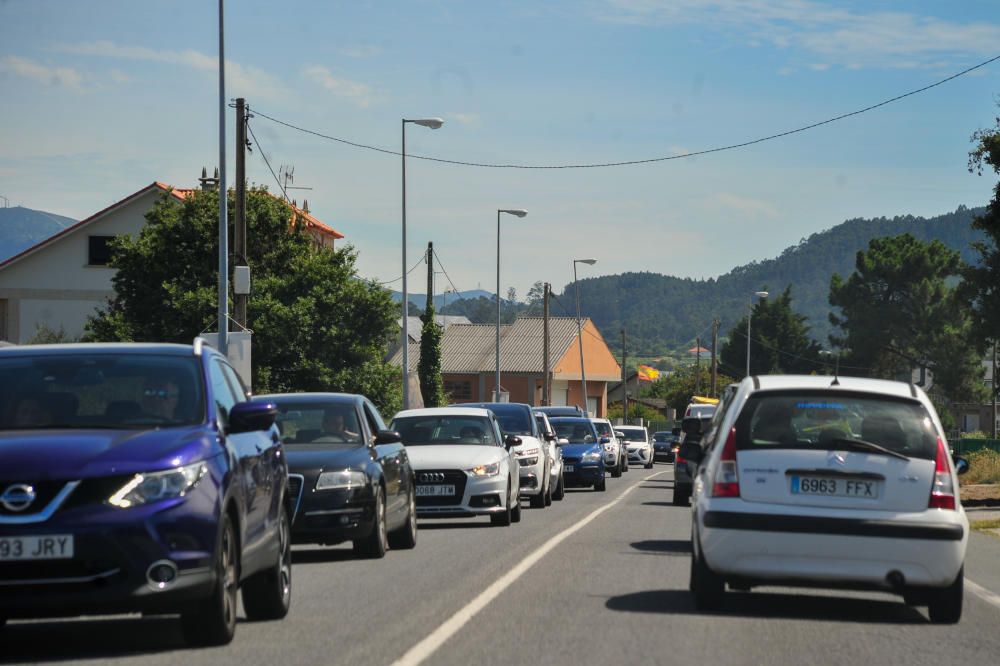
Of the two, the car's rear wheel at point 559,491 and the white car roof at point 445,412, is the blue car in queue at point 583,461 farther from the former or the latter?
the white car roof at point 445,412

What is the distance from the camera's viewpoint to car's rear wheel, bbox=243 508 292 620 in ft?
33.1

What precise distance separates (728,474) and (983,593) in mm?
3758

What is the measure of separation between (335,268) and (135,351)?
44.9 m

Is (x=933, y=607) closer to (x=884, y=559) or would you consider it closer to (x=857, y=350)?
(x=884, y=559)

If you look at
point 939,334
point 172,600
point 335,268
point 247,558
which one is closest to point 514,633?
point 247,558

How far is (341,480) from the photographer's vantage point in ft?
47.6

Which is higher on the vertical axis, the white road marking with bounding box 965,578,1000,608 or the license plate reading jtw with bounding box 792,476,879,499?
the license plate reading jtw with bounding box 792,476,879,499

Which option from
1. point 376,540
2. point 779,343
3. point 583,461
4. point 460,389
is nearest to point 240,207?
point 583,461

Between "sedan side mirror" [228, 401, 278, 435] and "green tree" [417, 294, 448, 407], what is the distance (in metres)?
62.4

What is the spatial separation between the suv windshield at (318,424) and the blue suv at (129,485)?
5.61 meters

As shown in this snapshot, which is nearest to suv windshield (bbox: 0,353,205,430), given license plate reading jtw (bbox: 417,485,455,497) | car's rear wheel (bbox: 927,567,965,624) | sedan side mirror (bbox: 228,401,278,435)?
sedan side mirror (bbox: 228,401,278,435)

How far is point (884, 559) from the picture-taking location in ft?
33.9

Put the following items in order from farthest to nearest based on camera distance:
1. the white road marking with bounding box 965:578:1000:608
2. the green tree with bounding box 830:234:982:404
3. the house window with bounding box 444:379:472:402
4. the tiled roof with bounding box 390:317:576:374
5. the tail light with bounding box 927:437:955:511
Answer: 1. the house window with bounding box 444:379:472:402
2. the tiled roof with bounding box 390:317:576:374
3. the green tree with bounding box 830:234:982:404
4. the white road marking with bounding box 965:578:1000:608
5. the tail light with bounding box 927:437:955:511

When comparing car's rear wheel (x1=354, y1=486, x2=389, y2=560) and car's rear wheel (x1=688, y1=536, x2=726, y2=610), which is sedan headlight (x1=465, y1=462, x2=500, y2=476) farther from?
car's rear wheel (x1=688, y1=536, x2=726, y2=610)
